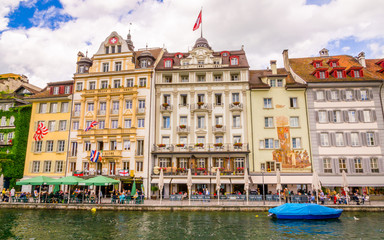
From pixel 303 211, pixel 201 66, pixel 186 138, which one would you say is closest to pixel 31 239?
pixel 303 211

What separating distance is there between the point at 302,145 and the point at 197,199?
1767 cm

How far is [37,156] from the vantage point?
144 ft

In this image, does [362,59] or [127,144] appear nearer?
[127,144]

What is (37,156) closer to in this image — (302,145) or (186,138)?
(186,138)

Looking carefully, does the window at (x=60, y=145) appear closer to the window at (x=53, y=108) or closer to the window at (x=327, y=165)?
the window at (x=53, y=108)

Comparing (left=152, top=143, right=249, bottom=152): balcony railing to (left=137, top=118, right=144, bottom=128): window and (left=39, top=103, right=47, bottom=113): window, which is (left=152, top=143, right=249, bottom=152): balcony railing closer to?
(left=137, top=118, right=144, bottom=128): window

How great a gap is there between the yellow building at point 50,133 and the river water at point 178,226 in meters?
16.3

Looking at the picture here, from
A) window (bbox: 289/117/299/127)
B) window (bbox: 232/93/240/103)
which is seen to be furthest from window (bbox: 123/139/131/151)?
window (bbox: 289/117/299/127)

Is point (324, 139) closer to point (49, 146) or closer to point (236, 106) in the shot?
point (236, 106)

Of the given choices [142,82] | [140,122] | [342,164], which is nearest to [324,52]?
[342,164]

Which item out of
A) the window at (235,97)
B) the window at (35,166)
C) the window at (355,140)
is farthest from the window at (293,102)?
the window at (35,166)

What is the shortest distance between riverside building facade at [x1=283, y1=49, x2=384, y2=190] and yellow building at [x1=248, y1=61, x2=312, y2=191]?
1.38 meters

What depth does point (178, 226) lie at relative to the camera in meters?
21.3

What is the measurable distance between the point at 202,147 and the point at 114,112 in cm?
1522
